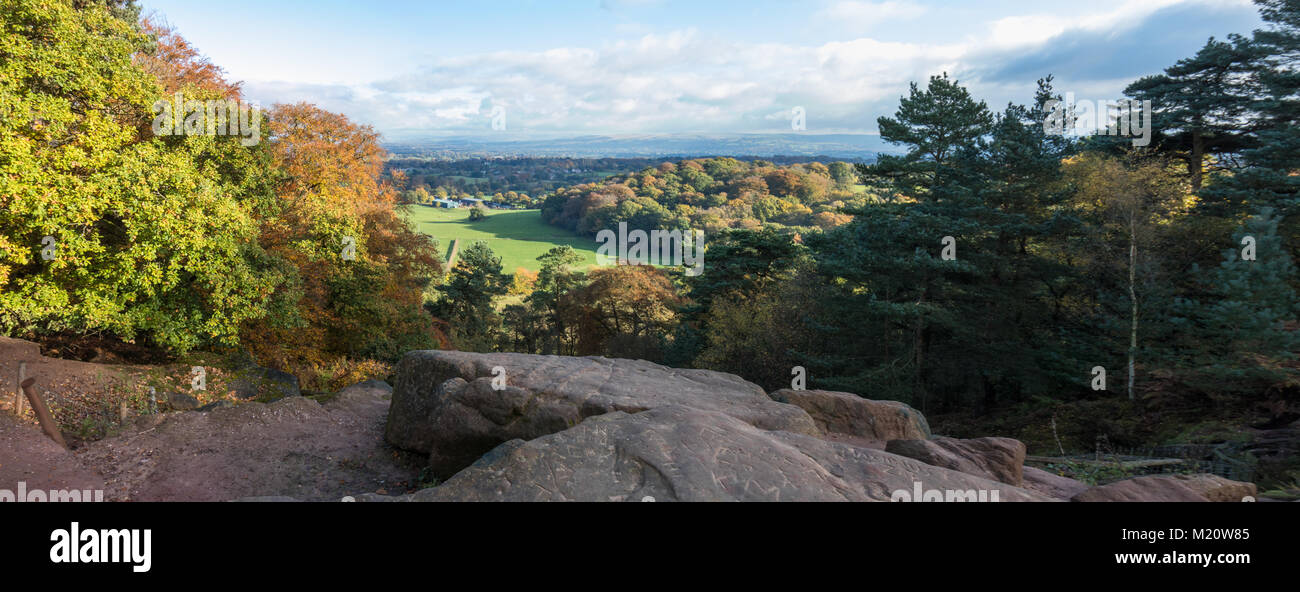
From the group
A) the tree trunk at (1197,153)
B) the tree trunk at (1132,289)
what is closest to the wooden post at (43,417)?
the tree trunk at (1132,289)

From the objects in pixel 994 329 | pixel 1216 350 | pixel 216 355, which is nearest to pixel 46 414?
pixel 216 355

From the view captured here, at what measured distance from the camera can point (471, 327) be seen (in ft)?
134

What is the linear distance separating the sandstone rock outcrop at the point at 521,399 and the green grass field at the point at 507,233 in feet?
215

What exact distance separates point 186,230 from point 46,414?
199 inches

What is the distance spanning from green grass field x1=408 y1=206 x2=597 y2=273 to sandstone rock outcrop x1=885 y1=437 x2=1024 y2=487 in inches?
2774

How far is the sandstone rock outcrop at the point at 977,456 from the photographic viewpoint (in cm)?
821

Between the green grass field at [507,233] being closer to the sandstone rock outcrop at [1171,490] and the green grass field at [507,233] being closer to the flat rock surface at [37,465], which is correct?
the flat rock surface at [37,465]

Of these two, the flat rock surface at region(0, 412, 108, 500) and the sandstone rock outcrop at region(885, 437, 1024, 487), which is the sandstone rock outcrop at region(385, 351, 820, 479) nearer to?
the sandstone rock outcrop at region(885, 437, 1024, 487)

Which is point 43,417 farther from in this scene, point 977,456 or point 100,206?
point 977,456

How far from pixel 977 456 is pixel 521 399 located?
26.3 feet

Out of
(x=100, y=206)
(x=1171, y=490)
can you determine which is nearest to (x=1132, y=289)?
(x=1171, y=490)

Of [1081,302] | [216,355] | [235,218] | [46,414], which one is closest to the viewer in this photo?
[46,414]
